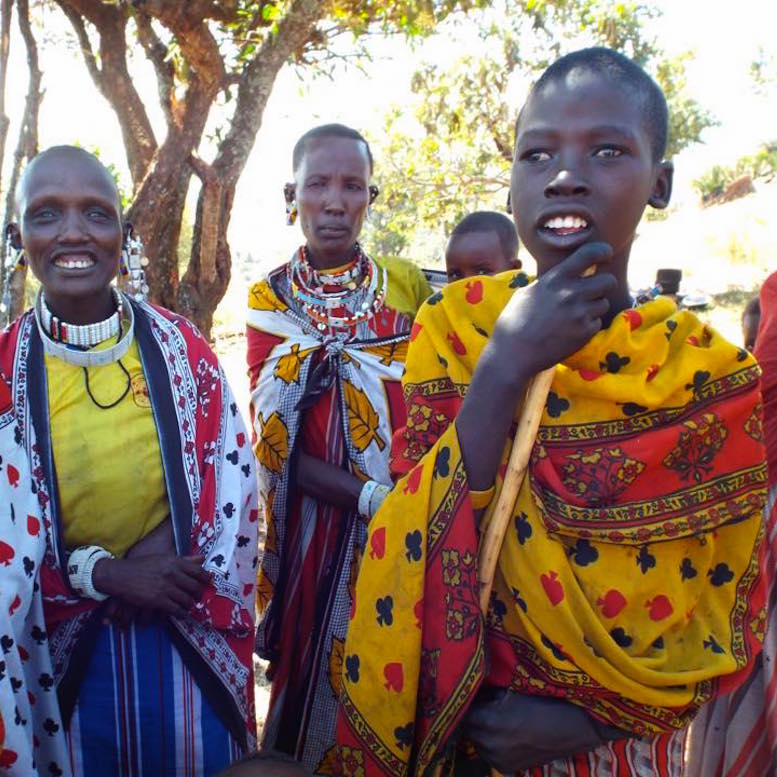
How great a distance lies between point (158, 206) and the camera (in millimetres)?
4918

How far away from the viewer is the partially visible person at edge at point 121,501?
2070 millimetres

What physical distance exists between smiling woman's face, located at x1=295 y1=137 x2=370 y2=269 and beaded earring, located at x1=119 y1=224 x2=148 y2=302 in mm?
591

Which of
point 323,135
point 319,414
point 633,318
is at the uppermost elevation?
point 323,135

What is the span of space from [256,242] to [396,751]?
50043mm

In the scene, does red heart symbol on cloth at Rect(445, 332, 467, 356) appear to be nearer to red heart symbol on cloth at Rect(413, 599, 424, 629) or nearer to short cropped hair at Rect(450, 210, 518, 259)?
red heart symbol on cloth at Rect(413, 599, 424, 629)

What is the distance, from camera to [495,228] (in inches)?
126

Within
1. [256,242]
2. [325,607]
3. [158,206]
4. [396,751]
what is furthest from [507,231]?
[256,242]

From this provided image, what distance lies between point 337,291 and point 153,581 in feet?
3.86

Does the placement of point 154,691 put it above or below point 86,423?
below

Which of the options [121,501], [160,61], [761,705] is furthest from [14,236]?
[160,61]

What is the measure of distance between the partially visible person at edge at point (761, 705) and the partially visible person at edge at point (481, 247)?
1.01m

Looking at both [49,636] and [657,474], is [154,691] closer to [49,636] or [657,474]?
[49,636]

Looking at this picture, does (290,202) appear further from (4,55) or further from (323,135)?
(4,55)

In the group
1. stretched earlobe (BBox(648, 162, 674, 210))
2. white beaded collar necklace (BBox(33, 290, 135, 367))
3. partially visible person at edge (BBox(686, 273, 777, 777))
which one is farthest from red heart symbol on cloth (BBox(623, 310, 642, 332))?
white beaded collar necklace (BBox(33, 290, 135, 367))
